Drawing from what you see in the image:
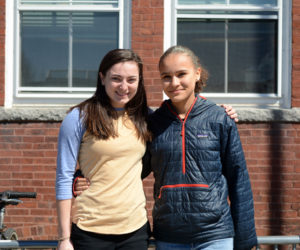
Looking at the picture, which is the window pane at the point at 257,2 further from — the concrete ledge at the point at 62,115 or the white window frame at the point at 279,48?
the concrete ledge at the point at 62,115

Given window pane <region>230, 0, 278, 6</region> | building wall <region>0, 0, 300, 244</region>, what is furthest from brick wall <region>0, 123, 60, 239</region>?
window pane <region>230, 0, 278, 6</region>

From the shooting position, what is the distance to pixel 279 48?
5.38 metres

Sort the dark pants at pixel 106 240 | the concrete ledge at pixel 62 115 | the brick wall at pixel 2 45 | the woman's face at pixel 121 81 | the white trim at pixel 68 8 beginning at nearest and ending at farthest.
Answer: the dark pants at pixel 106 240
the woman's face at pixel 121 81
the concrete ledge at pixel 62 115
the brick wall at pixel 2 45
the white trim at pixel 68 8

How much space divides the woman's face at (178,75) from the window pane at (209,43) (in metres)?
3.06

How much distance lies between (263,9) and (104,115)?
369 centimetres

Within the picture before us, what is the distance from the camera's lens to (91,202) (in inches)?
89.3

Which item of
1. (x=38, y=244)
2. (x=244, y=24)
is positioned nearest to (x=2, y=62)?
(x=244, y=24)

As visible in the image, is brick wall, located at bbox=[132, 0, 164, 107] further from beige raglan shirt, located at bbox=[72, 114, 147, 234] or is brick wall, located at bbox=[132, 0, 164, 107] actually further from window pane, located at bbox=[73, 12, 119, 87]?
beige raglan shirt, located at bbox=[72, 114, 147, 234]

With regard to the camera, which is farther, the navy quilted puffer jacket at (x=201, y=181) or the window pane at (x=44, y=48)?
the window pane at (x=44, y=48)

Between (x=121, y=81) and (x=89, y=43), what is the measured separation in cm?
323

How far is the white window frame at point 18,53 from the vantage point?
5.34 metres

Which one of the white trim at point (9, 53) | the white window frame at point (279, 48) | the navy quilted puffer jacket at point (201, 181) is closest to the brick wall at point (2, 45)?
the white trim at point (9, 53)

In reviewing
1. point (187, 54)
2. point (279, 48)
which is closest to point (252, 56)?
point (279, 48)

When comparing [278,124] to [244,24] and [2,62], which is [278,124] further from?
[2,62]
